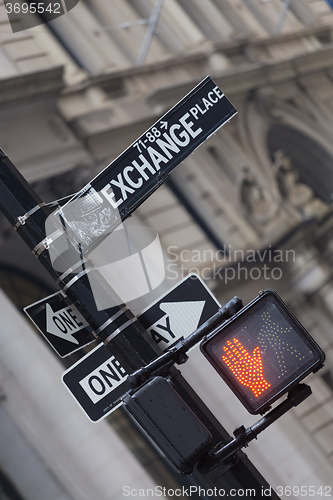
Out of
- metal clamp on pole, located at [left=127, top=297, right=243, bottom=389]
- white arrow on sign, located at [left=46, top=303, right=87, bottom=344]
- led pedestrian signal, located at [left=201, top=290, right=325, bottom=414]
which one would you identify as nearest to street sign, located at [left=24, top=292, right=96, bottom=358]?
white arrow on sign, located at [left=46, top=303, right=87, bottom=344]

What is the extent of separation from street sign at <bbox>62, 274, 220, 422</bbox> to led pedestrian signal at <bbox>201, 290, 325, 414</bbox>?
443mm

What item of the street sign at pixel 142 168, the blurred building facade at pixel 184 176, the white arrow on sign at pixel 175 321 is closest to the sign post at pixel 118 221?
the street sign at pixel 142 168

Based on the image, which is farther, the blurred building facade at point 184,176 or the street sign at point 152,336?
the blurred building facade at point 184,176

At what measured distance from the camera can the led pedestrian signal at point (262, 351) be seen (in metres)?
2.58

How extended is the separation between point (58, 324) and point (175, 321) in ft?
2.34

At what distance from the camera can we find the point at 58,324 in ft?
10.7

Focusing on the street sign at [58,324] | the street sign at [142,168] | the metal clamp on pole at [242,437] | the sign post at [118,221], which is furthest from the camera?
the street sign at [58,324]

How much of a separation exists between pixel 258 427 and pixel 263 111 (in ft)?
38.4

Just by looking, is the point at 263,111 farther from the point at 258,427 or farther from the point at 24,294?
the point at 258,427

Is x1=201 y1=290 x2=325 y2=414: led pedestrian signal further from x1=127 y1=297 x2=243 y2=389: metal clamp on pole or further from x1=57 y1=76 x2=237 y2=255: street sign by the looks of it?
x1=57 y1=76 x2=237 y2=255: street sign

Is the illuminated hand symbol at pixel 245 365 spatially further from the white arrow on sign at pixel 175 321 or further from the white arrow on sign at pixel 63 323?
the white arrow on sign at pixel 63 323

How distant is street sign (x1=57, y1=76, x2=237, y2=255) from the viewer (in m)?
2.93

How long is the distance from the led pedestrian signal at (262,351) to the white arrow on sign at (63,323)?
95 centimetres

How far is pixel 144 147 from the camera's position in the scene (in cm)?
302
